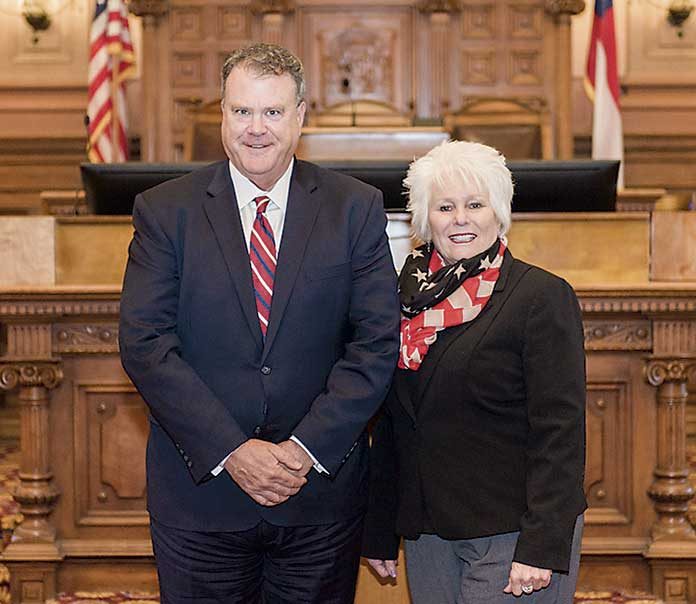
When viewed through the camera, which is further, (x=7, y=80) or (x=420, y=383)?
(x=7, y=80)

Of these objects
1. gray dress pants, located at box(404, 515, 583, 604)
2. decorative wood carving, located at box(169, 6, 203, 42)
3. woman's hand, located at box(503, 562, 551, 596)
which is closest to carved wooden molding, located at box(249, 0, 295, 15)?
decorative wood carving, located at box(169, 6, 203, 42)

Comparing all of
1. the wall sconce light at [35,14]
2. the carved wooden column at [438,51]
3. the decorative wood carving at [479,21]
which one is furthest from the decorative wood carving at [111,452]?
the wall sconce light at [35,14]

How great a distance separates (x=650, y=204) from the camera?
271 inches

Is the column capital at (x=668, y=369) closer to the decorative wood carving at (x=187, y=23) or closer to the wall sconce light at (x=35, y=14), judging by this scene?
the decorative wood carving at (x=187, y=23)

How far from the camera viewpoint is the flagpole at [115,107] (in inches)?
320

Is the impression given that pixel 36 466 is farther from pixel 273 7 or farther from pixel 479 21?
pixel 479 21

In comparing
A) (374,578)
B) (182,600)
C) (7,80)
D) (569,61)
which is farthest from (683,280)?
(7,80)

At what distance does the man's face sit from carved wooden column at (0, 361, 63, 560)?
1.69 meters

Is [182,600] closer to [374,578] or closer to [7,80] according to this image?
[374,578]

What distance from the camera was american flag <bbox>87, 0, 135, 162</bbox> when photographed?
26.0 feet

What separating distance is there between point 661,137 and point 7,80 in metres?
5.66

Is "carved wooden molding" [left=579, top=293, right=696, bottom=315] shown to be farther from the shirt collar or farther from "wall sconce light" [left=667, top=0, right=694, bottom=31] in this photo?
"wall sconce light" [left=667, top=0, right=694, bottom=31]

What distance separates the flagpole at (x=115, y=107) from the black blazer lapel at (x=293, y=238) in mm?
6151

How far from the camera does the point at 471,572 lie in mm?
2148
